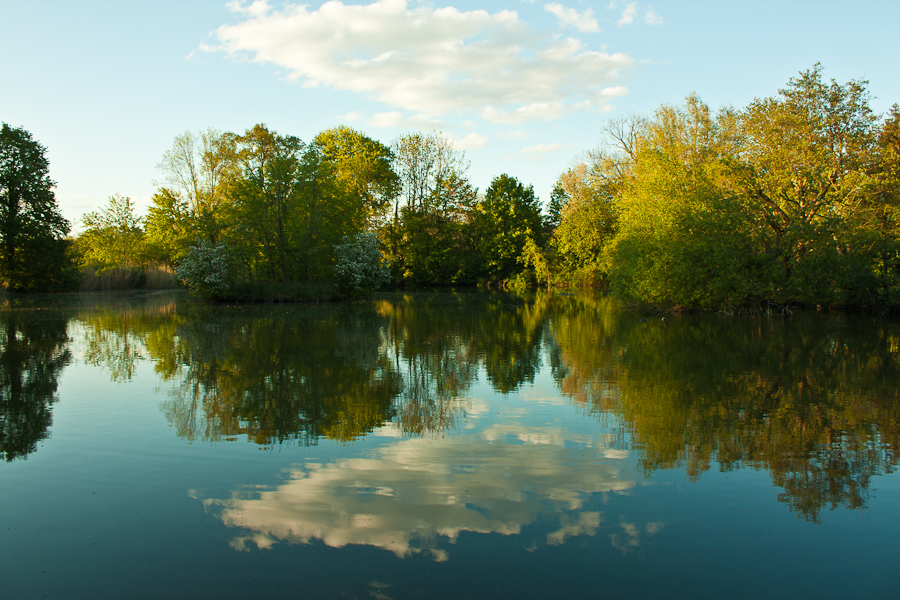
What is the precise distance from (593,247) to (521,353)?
36.1m

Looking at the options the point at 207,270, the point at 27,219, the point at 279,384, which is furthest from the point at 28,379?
the point at 27,219

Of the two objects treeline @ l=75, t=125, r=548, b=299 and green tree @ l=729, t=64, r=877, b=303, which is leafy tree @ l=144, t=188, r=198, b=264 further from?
green tree @ l=729, t=64, r=877, b=303

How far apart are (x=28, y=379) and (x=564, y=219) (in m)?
43.5

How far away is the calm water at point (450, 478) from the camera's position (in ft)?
12.7

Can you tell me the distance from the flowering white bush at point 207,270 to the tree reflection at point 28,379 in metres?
11.7

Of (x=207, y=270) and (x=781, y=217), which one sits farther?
(x=207, y=270)

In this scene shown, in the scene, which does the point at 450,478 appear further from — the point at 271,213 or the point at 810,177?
the point at 271,213

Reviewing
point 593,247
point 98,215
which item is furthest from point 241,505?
point 98,215

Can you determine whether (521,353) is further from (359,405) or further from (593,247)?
(593,247)

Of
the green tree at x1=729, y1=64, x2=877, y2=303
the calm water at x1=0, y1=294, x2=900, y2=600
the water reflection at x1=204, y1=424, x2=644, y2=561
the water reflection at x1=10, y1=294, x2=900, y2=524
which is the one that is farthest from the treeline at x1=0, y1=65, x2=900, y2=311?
the water reflection at x1=204, y1=424, x2=644, y2=561

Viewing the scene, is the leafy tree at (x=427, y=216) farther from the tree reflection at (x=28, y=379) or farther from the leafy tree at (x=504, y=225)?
the tree reflection at (x=28, y=379)

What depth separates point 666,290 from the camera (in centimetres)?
2422

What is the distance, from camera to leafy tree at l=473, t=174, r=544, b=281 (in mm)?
59781

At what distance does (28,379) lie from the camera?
35.1 feet
